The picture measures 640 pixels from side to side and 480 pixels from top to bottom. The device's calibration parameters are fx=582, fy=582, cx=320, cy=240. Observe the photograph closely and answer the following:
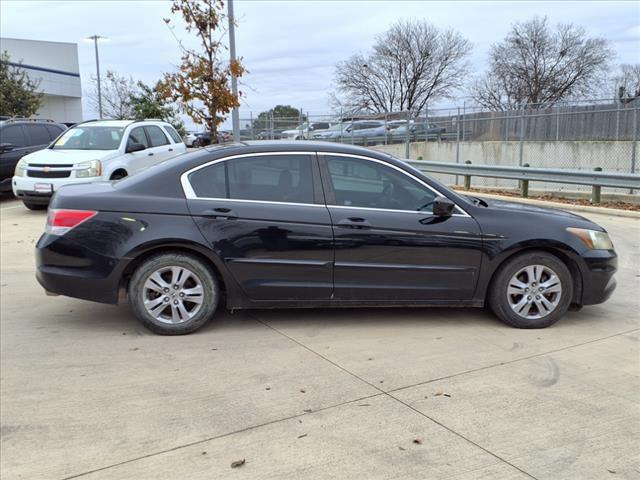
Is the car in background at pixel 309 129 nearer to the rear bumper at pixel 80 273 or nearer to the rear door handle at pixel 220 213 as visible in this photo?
the rear door handle at pixel 220 213

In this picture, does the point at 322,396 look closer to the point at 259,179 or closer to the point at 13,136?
the point at 259,179

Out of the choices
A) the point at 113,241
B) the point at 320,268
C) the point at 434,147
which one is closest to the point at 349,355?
the point at 320,268

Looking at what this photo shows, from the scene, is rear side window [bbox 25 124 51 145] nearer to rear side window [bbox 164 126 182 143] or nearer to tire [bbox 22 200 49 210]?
tire [bbox 22 200 49 210]

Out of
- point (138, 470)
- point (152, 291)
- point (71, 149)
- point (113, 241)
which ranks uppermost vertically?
point (71, 149)

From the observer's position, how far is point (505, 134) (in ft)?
79.1

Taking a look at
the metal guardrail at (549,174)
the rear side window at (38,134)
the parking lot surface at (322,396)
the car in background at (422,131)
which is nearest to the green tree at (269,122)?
the car in background at (422,131)

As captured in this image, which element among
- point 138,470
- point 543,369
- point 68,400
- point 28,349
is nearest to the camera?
point 138,470

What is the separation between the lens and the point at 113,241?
4.65 meters

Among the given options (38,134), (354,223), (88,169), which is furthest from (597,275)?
(38,134)

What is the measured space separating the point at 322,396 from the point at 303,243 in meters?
1.44

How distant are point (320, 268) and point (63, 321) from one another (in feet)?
7.84

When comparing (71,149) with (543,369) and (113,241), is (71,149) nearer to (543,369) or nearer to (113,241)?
(113,241)

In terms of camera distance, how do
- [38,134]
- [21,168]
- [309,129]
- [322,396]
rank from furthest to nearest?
[309,129], [38,134], [21,168], [322,396]

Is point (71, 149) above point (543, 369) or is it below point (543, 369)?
above
